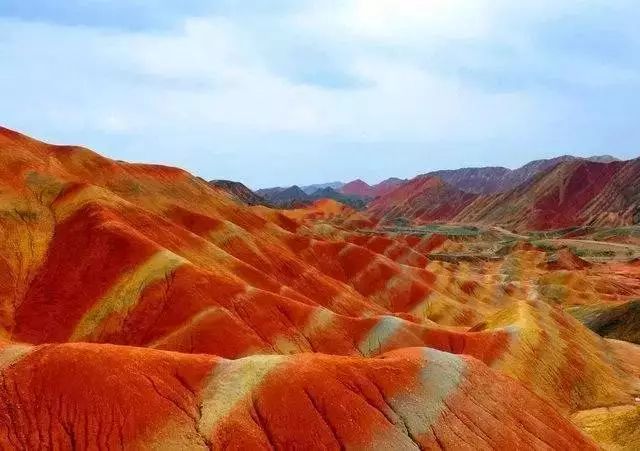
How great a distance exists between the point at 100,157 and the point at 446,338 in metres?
69.5

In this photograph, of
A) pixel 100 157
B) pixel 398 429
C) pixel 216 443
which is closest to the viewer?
pixel 216 443

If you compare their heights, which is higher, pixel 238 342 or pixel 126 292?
pixel 126 292

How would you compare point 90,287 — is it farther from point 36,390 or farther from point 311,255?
point 311,255

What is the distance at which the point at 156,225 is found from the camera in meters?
77.9

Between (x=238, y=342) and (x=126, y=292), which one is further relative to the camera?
(x=126, y=292)

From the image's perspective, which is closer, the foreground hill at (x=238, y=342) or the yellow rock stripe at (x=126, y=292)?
the foreground hill at (x=238, y=342)

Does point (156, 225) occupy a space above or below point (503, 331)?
above

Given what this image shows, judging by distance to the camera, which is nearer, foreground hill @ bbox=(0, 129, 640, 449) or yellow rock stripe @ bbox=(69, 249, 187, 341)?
foreground hill @ bbox=(0, 129, 640, 449)

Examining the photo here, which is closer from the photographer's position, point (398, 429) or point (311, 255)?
point (398, 429)

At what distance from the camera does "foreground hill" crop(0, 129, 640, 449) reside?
34.9m

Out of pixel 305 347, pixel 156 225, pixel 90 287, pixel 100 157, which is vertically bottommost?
pixel 305 347

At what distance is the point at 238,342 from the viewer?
183 ft

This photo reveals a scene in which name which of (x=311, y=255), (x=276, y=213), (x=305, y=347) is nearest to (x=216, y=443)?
(x=305, y=347)

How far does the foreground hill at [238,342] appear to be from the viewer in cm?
3494
